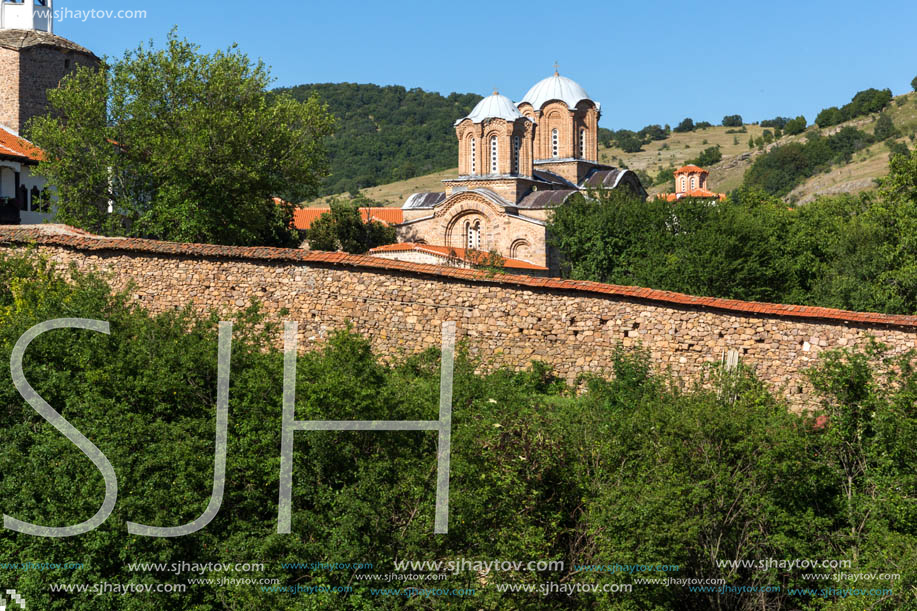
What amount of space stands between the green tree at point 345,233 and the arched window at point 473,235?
3.91 m

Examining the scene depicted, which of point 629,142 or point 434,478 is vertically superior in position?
point 629,142

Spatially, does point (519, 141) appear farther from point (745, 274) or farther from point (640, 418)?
point (640, 418)

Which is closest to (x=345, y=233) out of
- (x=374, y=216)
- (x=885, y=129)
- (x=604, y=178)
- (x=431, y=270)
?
(x=374, y=216)

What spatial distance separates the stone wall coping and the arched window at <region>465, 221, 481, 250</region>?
22970 millimetres

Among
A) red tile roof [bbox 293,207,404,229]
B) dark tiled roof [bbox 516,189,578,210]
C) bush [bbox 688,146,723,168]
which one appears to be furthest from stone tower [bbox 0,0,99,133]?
bush [bbox 688,146,723,168]

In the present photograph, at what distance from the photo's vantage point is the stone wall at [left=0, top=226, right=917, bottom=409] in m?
11.7

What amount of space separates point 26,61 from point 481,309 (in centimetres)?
2118

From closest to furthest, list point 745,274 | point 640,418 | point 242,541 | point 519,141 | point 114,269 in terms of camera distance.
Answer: point 242,541
point 640,418
point 114,269
point 745,274
point 519,141

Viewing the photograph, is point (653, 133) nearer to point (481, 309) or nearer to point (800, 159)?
point (800, 159)

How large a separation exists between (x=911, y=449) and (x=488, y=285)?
549cm

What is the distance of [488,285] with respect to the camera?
1277cm

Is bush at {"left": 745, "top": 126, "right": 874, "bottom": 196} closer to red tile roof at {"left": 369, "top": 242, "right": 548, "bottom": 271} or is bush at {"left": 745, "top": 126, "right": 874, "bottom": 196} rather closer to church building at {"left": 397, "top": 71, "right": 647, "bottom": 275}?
church building at {"left": 397, "top": 71, "right": 647, "bottom": 275}

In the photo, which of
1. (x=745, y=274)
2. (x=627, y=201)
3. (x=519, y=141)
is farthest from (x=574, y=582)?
(x=519, y=141)

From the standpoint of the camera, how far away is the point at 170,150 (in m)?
18.9
